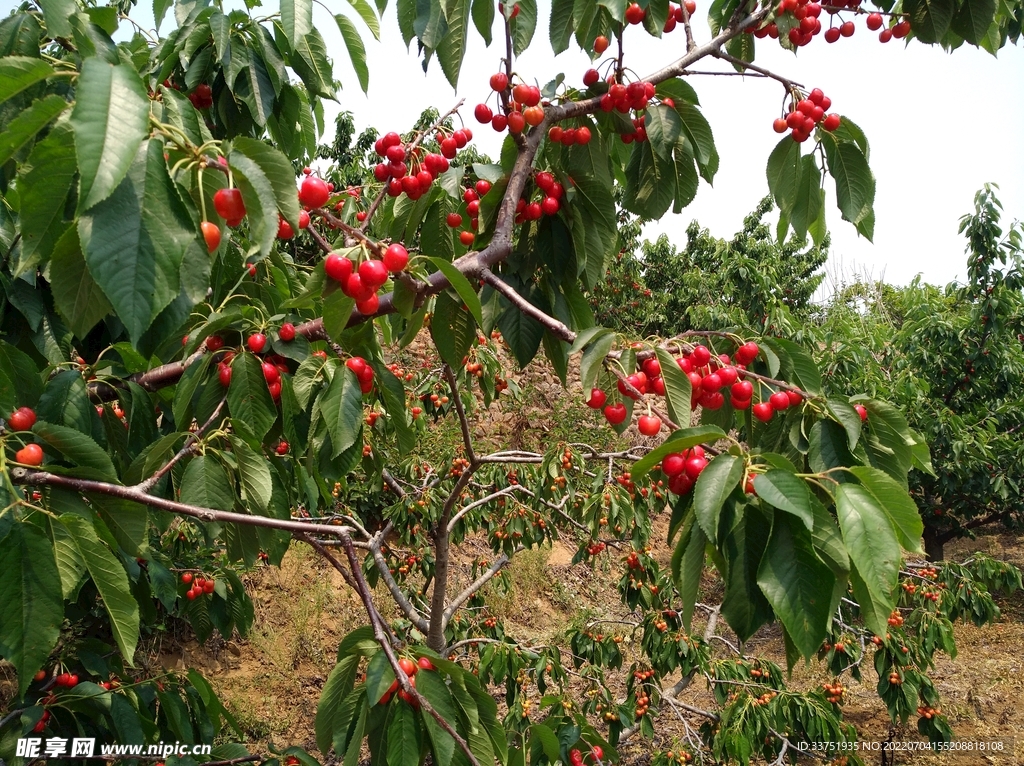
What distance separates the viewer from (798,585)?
815 mm

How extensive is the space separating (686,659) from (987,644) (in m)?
5.71

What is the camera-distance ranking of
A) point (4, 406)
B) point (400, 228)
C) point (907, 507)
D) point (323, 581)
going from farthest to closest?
point (323, 581) → point (400, 228) → point (4, 406) → point (907, 507)

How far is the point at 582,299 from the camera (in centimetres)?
165

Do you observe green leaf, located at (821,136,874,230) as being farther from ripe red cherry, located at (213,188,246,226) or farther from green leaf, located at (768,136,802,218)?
ripe red cherry, located at (213,188,246,226)

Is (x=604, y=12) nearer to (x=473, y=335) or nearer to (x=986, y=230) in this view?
(x=473, y=335)

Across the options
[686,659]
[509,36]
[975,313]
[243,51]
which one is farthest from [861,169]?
[975,313]

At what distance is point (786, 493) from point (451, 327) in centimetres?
Answer: 78

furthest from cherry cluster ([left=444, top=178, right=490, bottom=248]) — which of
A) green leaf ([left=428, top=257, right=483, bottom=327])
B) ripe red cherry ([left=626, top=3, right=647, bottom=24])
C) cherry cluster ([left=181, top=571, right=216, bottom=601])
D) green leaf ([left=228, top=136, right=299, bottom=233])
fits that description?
cherry cluster ([left=181, top=571, right=216, bottom=601])

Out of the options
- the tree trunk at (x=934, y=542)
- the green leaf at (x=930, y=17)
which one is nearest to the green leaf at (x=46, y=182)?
the green leaf at (x=930, y=17)

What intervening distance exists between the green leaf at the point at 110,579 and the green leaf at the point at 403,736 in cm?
48

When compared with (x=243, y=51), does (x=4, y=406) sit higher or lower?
lower

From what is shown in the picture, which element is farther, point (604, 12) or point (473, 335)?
point (604, 12)

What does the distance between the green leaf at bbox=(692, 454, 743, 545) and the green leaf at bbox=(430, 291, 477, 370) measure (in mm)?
643

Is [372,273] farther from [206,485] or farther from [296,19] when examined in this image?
[296,19]
